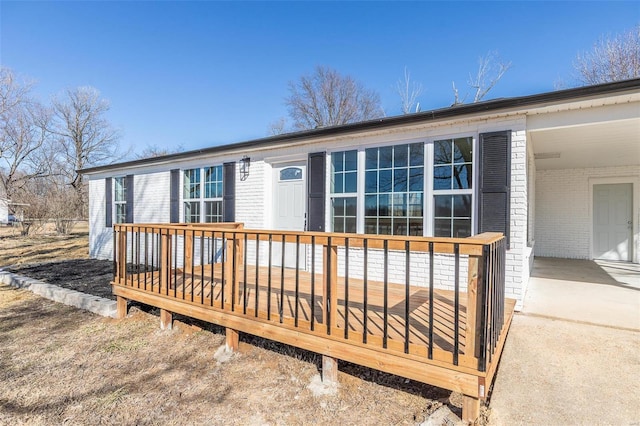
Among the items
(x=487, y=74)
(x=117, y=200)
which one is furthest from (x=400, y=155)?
(x=487, y=74)

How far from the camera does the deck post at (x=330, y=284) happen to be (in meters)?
2.32

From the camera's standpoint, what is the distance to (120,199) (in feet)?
28.7

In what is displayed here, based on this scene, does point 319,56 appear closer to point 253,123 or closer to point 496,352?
point 253,123

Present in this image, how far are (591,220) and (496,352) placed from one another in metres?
7.69

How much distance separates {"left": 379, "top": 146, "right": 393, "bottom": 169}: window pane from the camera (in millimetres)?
4570

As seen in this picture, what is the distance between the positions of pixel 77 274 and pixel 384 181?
21.5 feet

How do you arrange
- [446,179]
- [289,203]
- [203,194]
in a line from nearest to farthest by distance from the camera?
[446,179] < [289,203] < [203,194]

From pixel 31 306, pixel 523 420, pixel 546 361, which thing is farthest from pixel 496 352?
pixel 31 306

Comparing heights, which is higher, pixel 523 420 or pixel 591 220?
pixel 591 220

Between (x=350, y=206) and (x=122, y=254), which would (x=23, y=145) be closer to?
(x=122, y=254)

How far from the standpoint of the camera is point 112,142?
23.9m

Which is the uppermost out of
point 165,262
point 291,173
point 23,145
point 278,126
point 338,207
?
point 278,126

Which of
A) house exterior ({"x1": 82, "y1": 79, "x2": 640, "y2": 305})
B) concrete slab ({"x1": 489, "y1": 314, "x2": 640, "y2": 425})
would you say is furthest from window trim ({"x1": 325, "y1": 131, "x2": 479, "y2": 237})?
concrete slab ({"x1": 489, "y1": 314, "x2": 640, "y2": 425})

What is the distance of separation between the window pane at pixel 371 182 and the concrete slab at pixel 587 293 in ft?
8.07
